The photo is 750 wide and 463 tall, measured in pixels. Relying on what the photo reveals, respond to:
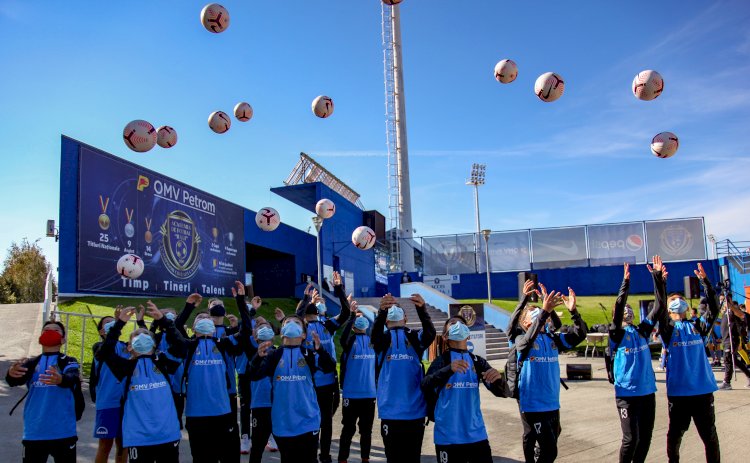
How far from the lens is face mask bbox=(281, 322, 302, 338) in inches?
245

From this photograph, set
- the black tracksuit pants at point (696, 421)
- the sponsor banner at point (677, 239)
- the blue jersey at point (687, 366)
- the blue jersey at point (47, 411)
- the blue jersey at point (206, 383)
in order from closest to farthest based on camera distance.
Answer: the blue jersey at point (47, 411), the blue jersey at point (206, 383), the black tracksuit pants at point (696, 421), the blue jersey at point (687, 366), the sponsor banner at point (677, 239)

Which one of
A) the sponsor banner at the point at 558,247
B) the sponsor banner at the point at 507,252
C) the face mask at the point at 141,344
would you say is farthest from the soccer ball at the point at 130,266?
the sponsor banner at the point at 558,247

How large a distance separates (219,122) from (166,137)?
1301mm

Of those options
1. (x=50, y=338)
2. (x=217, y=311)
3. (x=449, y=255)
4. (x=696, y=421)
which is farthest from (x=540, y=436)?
(x=449, y=255)

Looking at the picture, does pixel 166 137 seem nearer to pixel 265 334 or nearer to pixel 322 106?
pixel 322 106

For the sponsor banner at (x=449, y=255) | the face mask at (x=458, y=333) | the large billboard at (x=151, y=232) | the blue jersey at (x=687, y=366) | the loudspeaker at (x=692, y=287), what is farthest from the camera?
the sponsor banner at (x=449, y=255)

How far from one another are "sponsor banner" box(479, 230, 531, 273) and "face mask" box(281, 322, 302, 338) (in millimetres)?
31289

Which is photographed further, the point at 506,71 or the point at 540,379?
the point at 506,71

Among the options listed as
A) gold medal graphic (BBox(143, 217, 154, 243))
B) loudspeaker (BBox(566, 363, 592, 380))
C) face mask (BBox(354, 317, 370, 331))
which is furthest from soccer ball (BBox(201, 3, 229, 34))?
loudspeaker (BBox(566, 363, 592, 380))

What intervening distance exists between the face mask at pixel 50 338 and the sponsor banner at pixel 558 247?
33.0 meters

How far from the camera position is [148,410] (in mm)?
5770

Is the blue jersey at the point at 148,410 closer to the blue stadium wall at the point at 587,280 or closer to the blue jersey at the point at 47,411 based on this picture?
the blue jersey at the point at 47,411

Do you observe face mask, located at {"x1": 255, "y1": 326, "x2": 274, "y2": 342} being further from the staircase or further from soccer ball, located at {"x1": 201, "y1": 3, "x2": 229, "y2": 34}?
the staircase

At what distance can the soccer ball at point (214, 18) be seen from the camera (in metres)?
11.8
